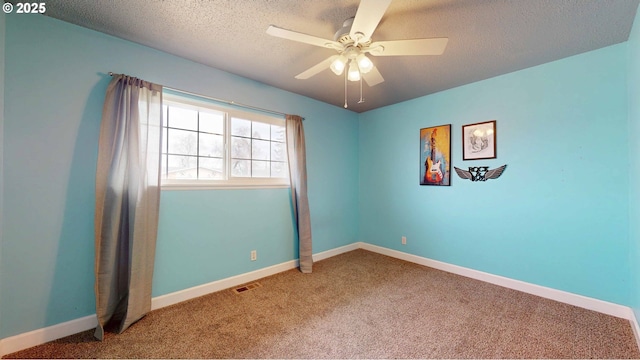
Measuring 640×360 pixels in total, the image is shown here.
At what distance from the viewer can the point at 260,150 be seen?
9.89ft

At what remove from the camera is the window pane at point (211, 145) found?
254 centimetres

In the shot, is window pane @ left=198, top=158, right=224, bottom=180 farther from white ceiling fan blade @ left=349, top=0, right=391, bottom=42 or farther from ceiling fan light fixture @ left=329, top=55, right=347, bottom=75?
white ceiling fan blade @ left=349, top=0, right=391, bottom=42

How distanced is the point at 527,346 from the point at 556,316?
68cm

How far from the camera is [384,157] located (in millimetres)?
3801

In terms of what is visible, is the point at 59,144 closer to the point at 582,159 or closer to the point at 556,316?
the point at 556,316

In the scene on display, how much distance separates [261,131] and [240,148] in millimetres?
361

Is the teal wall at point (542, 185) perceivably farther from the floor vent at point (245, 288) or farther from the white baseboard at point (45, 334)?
the white baseboard at point (45, 334)

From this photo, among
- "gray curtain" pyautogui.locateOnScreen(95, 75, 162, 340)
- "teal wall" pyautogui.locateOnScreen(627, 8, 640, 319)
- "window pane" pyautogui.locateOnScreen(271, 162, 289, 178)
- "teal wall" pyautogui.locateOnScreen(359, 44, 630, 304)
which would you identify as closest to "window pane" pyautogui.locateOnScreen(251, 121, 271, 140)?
"window pane" pyautogui.locateOnScreen(271, 162, 289, 178)

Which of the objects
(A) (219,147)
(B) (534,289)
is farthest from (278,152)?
(B) (534,289)

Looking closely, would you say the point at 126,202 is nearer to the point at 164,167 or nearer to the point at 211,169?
the point at 164,167

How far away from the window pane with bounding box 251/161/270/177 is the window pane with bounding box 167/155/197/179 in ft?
2.15

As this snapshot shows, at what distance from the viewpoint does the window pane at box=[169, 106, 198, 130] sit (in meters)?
2.38

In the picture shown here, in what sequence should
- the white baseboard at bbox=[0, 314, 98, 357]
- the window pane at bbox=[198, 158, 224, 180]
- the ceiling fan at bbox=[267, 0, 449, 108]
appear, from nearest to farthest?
the ceiling fan at bbox=[267, 0, 449, 108], the white baseboard at bbox=[0, 314, 98, 357], the window pane at bbox=[198, 158, 224, 180]

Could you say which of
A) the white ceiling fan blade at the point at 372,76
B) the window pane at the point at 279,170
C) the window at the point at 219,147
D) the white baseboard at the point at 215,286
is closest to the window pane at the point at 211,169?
the window at the point at 219,147
